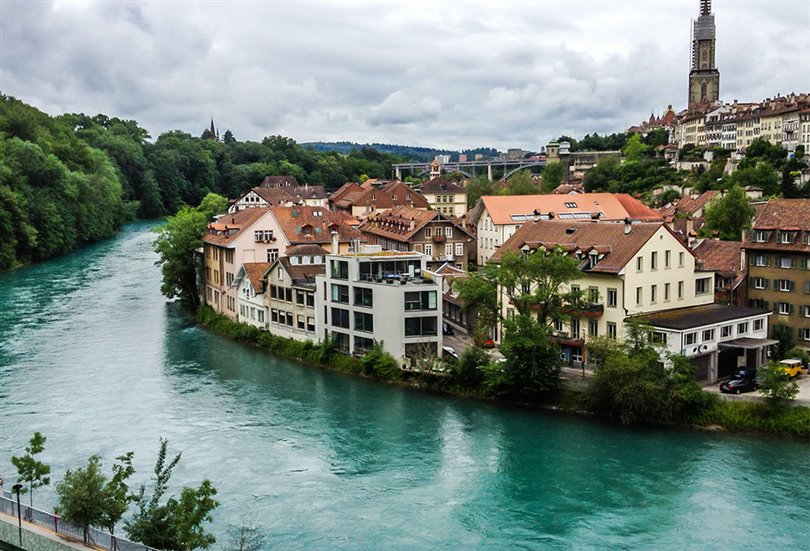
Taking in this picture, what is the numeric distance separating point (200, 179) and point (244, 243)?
4103 inches

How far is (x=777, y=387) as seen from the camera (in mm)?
29188

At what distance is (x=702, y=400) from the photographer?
30.5m

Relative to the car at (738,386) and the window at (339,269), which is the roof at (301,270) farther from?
the car at (738,386)

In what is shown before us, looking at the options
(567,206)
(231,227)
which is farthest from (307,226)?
(567,206)

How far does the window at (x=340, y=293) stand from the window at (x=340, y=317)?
0.40 metres

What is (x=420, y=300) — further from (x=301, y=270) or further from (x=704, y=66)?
(x=704, y=66)

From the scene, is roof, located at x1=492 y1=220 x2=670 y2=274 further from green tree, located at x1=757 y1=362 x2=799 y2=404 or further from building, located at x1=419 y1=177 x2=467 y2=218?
building, located at x1=419 y1=177 x2=467 y2=218

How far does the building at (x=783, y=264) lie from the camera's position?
37.1 meters

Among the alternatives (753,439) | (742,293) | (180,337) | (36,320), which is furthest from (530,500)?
(36,320)

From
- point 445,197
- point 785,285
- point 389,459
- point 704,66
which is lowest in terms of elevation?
point 389,459

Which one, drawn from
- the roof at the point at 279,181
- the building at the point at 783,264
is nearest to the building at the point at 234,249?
the building at the point at 783,264

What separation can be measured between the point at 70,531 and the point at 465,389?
58.9ft

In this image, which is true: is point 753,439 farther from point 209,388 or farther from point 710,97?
point 710,97

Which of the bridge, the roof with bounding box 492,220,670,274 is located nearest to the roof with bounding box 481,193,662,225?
the roof with bounding box 492,220,670,274
